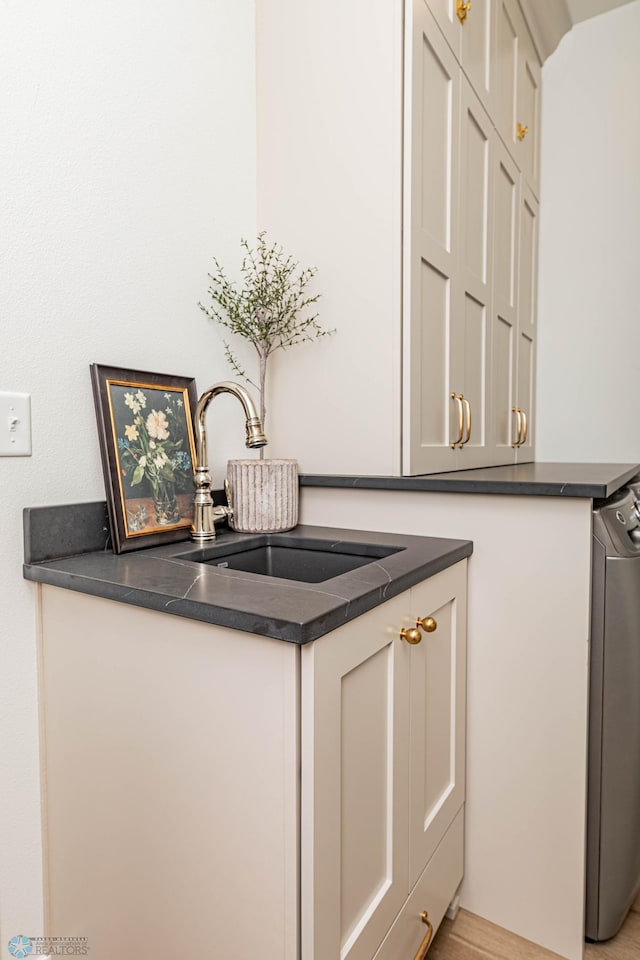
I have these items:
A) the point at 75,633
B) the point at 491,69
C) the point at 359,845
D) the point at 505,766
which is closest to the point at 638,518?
the point at 505,766

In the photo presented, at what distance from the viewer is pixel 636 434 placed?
8.10ft

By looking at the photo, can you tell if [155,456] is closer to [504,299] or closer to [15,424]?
[15,424]

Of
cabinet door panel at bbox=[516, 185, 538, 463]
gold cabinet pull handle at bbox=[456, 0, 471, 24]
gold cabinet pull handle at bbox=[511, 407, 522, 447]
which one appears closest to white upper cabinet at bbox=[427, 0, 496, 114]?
gold cabinet pull handle at bbox=[456, 0, 471, 24]

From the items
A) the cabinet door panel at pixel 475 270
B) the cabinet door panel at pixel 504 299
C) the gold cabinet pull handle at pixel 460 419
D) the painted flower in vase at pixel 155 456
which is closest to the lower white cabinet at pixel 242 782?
the painted flower in vase at pixel 155 456

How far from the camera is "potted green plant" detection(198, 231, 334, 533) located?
54.2 inches

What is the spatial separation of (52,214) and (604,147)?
91.7 inches

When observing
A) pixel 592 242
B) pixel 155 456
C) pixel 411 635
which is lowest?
pixel 411 635

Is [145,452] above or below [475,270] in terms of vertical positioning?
below

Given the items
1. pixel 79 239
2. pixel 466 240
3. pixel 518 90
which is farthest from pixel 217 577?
pixel 518 90

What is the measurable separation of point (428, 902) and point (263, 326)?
50.1 inches

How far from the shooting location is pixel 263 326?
1.49 meters

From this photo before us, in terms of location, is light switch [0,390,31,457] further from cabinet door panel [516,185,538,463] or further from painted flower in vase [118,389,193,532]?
cabinet door panel [516,185,538,463]

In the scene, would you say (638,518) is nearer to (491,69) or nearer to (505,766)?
(505,766)

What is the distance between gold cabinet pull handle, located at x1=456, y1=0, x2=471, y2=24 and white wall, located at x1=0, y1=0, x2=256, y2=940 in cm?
62
